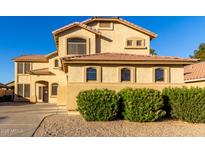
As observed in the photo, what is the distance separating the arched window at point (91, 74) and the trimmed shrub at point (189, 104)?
5.58 meters

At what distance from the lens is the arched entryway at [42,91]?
2991cm

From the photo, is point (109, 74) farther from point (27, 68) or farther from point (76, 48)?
point (27, 68)

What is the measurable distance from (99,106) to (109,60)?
13.6ft

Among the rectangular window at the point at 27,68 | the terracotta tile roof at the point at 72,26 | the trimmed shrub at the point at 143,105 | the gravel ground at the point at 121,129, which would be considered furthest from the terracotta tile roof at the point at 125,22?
the rectangular window at the point at 27,68

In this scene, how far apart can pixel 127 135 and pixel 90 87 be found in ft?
22.1

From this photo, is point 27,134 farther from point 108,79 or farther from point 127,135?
point 108,79

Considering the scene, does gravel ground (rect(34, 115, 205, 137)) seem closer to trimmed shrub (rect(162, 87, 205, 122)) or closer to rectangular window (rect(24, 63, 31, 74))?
trimmed shrub (rect(162, 87, 205, 122))

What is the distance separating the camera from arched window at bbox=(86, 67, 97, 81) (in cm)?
1614

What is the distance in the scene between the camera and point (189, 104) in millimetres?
12852

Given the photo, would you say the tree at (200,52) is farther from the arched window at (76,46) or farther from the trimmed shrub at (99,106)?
the trimmed shrub at (99,106)

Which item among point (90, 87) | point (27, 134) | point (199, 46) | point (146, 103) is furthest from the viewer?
point (199, 46)

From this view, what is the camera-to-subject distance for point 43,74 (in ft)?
93.7

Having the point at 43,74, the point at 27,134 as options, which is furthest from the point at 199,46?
the point at 27,134

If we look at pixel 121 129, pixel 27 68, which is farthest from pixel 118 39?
pixel 27 68
